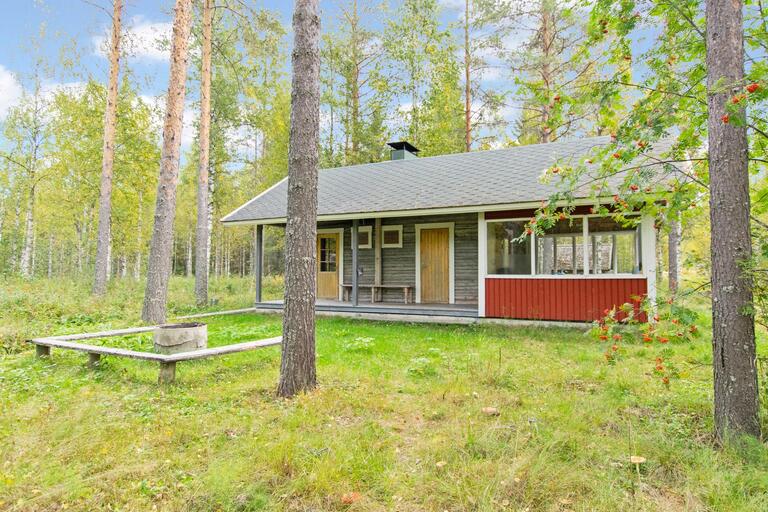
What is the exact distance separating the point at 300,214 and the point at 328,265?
8943 millimetres

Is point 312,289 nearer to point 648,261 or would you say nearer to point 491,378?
point 491,378

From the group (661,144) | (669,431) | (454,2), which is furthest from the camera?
(454,2)

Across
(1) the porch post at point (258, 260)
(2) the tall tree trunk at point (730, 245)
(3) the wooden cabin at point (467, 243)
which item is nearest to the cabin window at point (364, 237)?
(3) the wooden cabin at point (467, 243)

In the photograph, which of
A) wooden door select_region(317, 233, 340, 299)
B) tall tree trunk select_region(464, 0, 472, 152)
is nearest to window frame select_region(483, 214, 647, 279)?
wooden door select_region(317, 233, 340, 299)

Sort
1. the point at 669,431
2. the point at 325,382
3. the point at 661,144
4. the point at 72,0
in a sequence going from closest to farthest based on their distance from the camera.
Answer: the point at 669,431, the point at 325,382, the point at 661,144, the point at 72,0

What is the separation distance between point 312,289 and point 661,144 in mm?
8876

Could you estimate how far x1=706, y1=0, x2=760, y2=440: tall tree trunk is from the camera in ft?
9.16

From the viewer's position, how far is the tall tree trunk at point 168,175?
834cm

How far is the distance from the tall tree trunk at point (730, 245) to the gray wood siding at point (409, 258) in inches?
294

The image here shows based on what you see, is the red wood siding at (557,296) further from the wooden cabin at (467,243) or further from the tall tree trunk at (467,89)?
the tall tree trunk at (467,89)

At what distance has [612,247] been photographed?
8.96 meters

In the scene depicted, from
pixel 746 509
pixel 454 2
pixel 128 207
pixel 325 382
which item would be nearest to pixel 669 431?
pixel 746 509

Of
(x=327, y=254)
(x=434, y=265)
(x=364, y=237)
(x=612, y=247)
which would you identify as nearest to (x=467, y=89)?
(x=364, y=237)

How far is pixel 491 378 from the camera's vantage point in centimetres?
464
